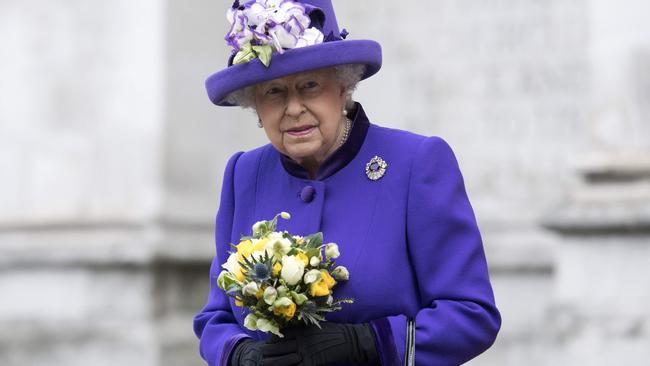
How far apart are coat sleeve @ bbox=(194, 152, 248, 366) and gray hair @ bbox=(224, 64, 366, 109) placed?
0.78ft

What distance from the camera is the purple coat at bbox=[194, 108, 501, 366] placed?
2945 millimetres

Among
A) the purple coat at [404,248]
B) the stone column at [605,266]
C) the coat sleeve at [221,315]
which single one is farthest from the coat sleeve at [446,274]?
the stone column at [605,266]

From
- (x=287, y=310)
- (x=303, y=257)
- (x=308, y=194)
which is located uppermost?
(x=308, y=194)

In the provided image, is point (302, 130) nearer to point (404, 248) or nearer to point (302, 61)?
point (302, 61)

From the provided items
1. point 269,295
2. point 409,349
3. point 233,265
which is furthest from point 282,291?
point 409,349

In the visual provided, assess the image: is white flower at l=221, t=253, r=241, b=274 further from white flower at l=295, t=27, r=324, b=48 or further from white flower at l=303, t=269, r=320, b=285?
white flower at l=295, t=27, r=324, b=48

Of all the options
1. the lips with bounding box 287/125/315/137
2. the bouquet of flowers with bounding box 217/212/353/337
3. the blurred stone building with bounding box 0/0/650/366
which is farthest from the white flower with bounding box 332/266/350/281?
the blurred stone building with bounding box 0/0/650/366

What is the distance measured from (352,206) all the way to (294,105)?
0.27m

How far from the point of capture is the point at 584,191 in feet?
20.1

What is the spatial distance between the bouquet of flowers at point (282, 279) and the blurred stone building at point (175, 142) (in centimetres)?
348

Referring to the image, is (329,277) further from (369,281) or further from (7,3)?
(7,3)

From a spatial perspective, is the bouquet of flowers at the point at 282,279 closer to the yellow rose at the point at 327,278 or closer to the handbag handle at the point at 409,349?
the yellow rose at the point at 327,278

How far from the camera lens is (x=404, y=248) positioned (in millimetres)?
3002

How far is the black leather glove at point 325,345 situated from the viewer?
9.40ft
